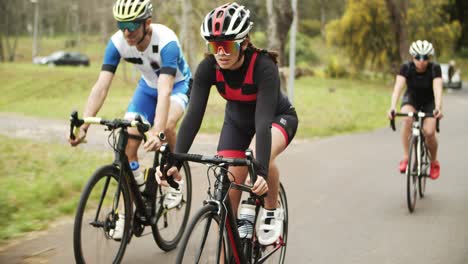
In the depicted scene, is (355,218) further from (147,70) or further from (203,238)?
(203,238)

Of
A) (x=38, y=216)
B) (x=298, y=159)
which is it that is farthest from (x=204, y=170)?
(x=38, y=216)

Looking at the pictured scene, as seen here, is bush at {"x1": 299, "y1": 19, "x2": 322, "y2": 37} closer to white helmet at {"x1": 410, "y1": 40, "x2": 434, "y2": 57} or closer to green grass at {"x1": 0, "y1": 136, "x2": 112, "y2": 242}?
green grass at {"x1": 0, "y1": 136, "x2": 112, "y2": 242}

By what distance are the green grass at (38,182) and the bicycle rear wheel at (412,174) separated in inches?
151

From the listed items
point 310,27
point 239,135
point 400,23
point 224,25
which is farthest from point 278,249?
point 310,27

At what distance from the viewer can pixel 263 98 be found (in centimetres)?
417

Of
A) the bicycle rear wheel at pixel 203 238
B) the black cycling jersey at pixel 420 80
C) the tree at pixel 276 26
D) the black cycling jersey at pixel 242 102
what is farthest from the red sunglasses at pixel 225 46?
the tree at pixel 276 26

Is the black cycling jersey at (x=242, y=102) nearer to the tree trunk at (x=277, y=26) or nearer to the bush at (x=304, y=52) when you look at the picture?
the tree trunk at (x=277, y=26)

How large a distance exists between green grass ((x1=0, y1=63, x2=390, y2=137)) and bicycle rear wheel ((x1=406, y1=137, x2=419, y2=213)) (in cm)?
680

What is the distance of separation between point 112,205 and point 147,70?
134 centimetres

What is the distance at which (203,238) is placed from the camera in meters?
3.61

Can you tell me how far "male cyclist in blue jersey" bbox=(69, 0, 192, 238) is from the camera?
500 centimetres

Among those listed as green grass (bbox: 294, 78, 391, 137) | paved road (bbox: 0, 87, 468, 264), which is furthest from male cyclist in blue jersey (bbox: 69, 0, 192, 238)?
green grass (bbox: 294, 78, 391, 137)

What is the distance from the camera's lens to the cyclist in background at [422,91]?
7977 millimetres

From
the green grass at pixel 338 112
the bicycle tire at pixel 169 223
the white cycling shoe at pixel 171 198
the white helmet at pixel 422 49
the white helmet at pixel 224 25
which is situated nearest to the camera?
the white helmet at pixel 224 25
